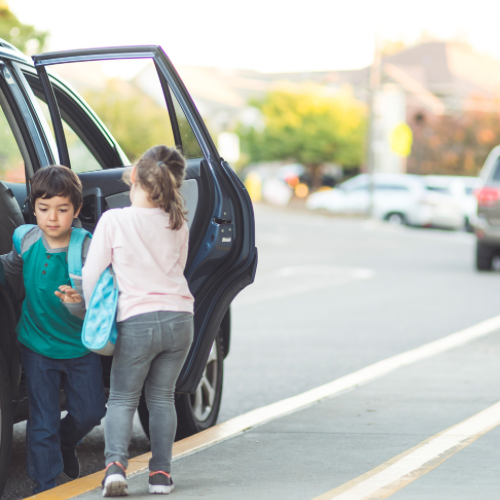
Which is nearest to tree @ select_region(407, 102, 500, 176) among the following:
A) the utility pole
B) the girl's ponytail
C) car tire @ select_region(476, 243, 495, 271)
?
the utility pole

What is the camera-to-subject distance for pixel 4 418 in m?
3.92

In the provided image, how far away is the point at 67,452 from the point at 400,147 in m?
31.4

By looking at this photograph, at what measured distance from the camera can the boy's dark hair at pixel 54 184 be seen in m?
4.02

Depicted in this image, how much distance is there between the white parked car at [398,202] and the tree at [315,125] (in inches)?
773

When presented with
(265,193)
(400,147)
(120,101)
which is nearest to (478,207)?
(400,147)

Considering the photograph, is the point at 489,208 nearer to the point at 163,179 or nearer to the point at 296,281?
the point at 296,281

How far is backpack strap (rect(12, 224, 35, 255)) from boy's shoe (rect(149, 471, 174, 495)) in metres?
1.06

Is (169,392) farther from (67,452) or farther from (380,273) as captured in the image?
(380,273)

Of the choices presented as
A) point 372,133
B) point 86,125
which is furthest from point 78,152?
point 372,133

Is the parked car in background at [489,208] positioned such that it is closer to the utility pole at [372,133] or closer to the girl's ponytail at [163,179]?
the girl's ponytail at [163,179]

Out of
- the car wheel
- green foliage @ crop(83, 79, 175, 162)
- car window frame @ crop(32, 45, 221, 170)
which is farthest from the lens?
green foliage @ crop(83, 79, 175, 162)

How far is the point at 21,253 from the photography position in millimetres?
4031

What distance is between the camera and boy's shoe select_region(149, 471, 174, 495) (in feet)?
13.0

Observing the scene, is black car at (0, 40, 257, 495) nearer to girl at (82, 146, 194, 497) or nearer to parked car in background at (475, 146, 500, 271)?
girl at (82, 146, 194, 497)
